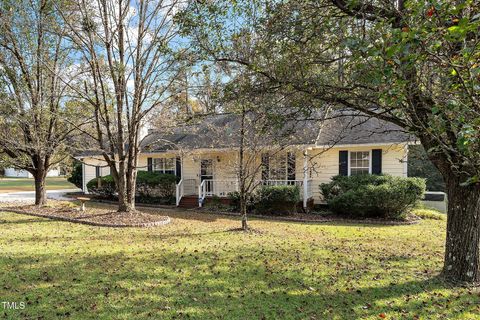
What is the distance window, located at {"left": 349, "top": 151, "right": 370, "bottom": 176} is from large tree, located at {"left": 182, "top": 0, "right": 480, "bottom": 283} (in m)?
8.07

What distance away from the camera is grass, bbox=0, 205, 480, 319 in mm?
4047

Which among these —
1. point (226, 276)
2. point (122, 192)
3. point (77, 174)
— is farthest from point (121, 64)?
point (77, 174)

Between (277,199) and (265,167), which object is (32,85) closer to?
(265,167)

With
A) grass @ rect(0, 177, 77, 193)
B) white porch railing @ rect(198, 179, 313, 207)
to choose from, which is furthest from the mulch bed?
grass @ rect(0, 177, 77, 193)

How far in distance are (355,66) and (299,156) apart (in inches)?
388

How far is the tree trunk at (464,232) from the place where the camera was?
195 inches

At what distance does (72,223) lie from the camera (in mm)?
10492

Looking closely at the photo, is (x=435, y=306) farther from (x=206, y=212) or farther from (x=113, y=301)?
(x=206, y=212)

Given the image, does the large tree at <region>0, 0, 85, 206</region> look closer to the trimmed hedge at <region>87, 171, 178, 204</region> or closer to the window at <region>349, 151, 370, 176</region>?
the trimmed hedge at <region>87, 171, 178, 204</region>

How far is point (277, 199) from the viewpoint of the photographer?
41.4 feet

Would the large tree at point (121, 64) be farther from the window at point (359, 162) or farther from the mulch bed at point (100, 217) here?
the window at point (359, 162)

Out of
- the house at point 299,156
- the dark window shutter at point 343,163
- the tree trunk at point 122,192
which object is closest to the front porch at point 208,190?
the house at point 299,156

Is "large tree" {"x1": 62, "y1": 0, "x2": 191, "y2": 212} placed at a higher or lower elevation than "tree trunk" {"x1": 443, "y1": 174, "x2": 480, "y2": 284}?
higher

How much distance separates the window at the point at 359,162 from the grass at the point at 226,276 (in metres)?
4.71
